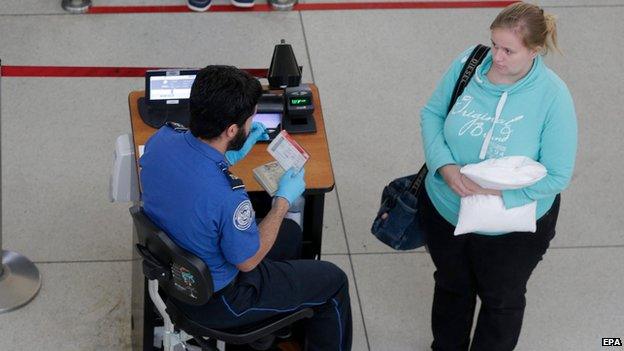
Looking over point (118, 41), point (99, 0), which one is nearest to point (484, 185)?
point (118, 41)

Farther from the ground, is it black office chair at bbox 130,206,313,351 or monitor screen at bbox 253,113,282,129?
monitor screen at bbox 253,113,282,129

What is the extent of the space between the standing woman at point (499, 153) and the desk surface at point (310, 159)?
0.37 m

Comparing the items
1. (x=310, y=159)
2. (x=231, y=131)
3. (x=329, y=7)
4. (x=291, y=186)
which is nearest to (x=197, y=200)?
(x=231, y=131)

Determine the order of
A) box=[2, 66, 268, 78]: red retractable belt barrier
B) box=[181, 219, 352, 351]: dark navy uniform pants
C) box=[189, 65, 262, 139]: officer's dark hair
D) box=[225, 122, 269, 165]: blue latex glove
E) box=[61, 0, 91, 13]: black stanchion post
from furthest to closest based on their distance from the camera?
box=[61, 0, 91, 13]: black stanchion post → box=[2, 66, 268, 78]: red retractable belt barrier → box=[225, 122, 269, 165]: blue latex glove → box=[181, 219, 352, 351]: dark navy uniform pants → box=[189, 65, 262, 139]: officer's dark hair

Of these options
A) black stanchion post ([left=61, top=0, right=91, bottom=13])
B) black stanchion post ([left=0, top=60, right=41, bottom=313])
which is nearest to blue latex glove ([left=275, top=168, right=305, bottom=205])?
black stanchion post ([left=0, top=60, right=41, bottom=313])

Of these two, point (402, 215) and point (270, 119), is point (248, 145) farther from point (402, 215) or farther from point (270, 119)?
point (402, 215)

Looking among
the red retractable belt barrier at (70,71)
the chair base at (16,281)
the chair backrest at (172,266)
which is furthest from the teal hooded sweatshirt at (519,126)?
the red retractable belt barrier at (70,71)

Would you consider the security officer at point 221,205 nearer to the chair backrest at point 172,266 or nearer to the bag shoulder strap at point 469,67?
the chair backrest at point 172,266

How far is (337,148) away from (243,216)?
2.08m

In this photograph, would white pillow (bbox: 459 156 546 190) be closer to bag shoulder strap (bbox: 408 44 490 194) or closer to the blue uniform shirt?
bag shoulder strap (bbox: 408 44 490 194)

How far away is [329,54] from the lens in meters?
5.70

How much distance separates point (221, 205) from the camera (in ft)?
9.80

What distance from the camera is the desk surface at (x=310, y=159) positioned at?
11.8ft

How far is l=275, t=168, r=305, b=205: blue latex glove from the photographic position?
3.34m
